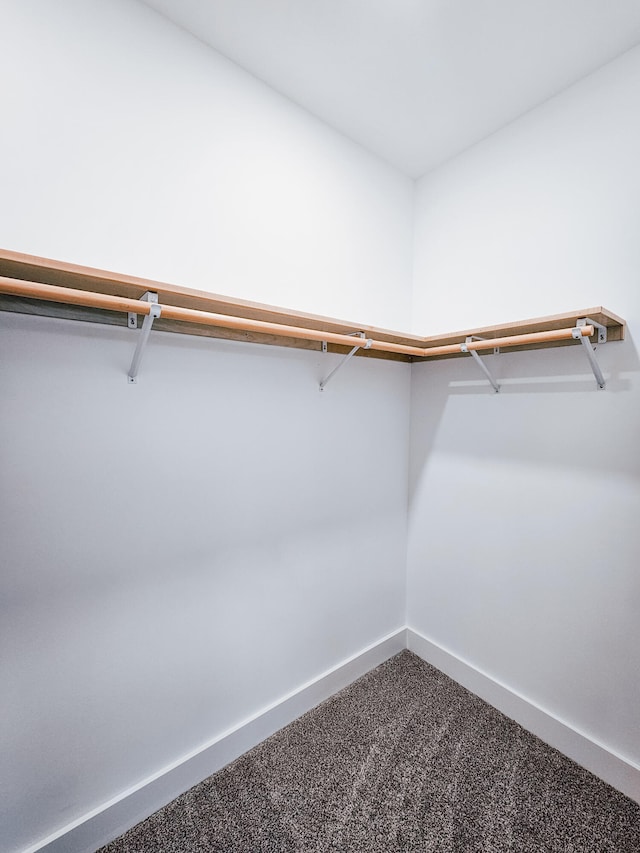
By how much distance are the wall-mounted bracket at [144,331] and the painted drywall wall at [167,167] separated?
284 mm

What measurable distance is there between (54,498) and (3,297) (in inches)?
21.5

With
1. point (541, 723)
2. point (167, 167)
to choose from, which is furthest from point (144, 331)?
point (541, 723)

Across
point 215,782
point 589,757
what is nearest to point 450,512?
point 589,757

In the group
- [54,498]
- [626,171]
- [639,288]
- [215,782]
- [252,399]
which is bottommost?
[215,782]

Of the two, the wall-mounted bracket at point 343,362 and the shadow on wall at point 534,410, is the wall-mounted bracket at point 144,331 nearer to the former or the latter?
the wall-mounted bracket at point 343,362

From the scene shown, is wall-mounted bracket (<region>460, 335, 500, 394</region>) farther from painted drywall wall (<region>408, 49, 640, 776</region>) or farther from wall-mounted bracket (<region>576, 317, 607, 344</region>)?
wall-mounted bracket (<region>576, 317, 607, 344</region>)

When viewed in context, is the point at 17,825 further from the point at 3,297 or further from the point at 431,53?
the point at 431,53

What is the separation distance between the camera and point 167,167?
4.02 ft

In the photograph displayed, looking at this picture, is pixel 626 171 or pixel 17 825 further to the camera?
pixel 626 171

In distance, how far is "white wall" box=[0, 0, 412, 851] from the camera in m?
1.03

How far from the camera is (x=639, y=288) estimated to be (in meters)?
1.28

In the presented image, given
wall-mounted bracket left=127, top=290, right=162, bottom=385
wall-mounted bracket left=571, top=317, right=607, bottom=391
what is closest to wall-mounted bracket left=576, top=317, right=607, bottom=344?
wall-mounted bracket left=571, top=317, right=607, bottom=391

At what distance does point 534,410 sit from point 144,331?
148 cm

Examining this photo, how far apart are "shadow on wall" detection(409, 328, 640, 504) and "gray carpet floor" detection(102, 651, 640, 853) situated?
110 centimetres
